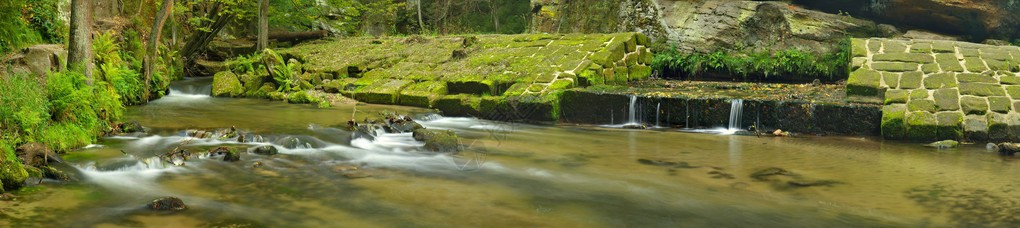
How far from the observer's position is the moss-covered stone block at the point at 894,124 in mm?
9547

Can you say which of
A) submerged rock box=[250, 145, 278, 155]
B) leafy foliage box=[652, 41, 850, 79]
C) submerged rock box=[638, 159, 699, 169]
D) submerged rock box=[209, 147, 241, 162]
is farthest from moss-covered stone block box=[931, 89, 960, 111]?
submerged rock box=[209, 147, 241, 162]

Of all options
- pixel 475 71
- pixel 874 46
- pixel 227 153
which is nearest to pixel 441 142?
pixel 227 153

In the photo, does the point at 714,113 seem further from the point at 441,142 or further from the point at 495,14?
the point at 495,14

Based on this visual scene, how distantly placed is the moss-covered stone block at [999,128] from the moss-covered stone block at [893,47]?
2.56 metres

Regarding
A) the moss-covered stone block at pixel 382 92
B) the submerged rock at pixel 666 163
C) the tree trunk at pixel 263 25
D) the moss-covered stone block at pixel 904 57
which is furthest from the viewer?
the tree trunk at pixel 263 25

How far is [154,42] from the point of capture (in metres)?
12.4

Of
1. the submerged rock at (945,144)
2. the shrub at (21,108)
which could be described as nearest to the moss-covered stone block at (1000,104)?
the submerged rock at (945,144)

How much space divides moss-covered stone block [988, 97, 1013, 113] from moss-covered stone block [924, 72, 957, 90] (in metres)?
0.60

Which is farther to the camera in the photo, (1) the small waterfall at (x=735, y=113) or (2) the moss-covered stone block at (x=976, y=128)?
(1) the small waterfall at (x=735, y=113)

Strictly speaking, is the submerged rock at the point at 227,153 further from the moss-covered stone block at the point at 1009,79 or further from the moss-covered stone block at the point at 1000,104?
the moss-covered stone block at the point at 1009,79

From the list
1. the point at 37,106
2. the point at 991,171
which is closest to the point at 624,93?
the point at 991,171

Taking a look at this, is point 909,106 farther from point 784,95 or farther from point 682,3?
point 682,3

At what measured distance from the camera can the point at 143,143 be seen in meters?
7.86

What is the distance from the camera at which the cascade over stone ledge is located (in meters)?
12.0
